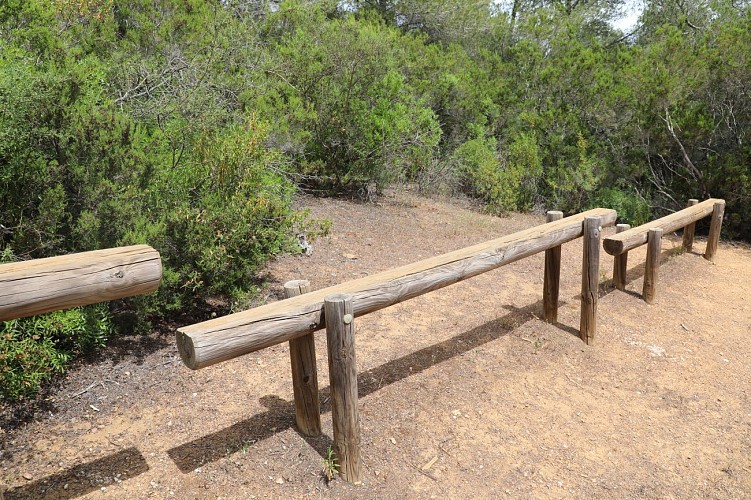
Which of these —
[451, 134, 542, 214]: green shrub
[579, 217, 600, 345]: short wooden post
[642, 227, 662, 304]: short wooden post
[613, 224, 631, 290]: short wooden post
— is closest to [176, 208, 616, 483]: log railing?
[579, 217, 600, 345]: short wooden post

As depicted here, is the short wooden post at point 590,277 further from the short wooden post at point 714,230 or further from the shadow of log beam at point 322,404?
the short wooden post at point 714,230

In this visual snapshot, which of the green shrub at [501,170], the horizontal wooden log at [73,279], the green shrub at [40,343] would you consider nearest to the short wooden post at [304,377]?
the horizontal wooden log at [73,279]

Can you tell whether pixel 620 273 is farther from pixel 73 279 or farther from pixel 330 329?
pixel 73 279

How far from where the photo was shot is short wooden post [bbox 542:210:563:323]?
5.45m

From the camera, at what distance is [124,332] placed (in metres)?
4.99

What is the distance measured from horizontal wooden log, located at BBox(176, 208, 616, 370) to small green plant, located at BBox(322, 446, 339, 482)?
79 centimetres

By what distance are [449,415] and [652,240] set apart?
353 centimetres

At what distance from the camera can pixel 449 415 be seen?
415 cm

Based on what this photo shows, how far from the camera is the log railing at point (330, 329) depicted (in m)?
2.83

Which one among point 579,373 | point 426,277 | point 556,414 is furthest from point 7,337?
point 579,373

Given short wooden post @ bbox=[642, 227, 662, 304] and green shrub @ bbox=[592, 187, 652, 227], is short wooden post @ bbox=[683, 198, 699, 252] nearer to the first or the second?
green shrub @ bbox=[592, 187, 652, 227]

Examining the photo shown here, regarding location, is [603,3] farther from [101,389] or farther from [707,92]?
[101,389]

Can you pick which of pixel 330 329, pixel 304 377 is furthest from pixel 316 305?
pixel 304 377

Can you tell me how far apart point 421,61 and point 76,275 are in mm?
10865
